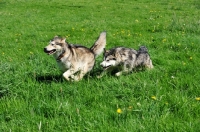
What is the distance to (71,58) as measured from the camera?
6.45 m

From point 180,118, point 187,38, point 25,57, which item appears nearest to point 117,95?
point 180,118

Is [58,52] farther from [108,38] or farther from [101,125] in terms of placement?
[108,38]

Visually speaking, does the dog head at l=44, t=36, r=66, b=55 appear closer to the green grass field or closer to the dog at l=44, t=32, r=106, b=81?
the dog at l=44, t=32, r=106, b=81

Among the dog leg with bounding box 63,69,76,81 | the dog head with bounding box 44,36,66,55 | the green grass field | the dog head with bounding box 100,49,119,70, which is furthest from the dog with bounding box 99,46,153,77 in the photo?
the dog head with bounding box 44,36,66,55

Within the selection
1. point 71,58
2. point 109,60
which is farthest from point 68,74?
point 109,60

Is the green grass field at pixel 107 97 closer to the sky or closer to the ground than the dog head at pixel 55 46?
closer to the ground

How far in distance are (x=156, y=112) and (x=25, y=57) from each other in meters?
5.70

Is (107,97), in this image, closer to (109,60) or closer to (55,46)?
(109,60)

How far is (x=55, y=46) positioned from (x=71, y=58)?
53 cm

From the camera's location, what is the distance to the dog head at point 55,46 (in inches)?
237

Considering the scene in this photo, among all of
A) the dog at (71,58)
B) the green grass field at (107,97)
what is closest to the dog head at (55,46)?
the dog at (71,58)

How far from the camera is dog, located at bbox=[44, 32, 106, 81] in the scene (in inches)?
240

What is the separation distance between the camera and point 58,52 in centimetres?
623

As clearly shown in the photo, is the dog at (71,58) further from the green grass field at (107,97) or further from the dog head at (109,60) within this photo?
the dog head at (109,60)
